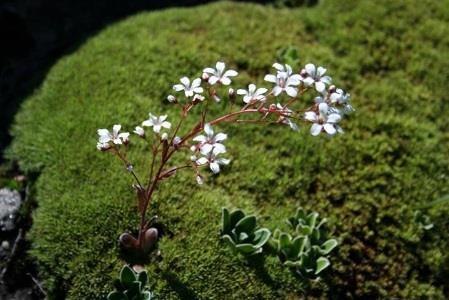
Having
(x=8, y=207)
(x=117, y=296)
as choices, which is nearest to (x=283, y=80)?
(x=117, y=296)

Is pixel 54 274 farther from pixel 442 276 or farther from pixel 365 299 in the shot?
pixel 442 276

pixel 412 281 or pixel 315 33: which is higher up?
pixel 315 33

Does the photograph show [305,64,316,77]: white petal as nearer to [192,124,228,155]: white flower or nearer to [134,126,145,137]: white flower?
[192,124,228,155]: white flower

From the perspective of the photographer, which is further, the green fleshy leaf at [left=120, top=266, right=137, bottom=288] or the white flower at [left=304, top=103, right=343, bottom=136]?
the green fleshy leaf at [left=120, top=266, right=137, bottom=288]

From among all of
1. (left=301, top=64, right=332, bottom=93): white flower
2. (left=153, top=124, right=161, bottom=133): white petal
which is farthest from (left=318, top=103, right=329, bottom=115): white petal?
(left=153, top=124, right=161, bottom=133): white petal

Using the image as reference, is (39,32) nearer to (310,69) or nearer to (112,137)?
(112,137)

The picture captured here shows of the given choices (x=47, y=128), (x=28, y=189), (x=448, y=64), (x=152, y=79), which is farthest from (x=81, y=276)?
(x=448, y=64)

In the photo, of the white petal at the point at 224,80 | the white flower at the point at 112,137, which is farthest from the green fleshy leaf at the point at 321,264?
the white flower at the point at 112,137
